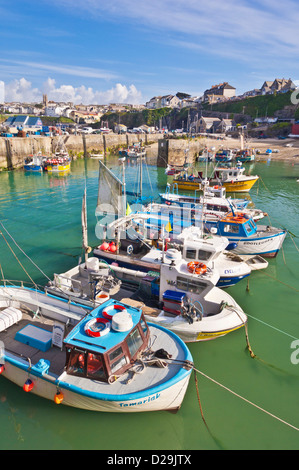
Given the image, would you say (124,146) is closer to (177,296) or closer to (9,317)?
(177,296)

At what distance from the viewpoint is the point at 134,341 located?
10.0 meters

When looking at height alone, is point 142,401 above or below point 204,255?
below

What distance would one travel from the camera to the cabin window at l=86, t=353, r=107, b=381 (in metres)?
9.21

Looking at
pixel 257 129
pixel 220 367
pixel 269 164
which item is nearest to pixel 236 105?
pixel 257 129

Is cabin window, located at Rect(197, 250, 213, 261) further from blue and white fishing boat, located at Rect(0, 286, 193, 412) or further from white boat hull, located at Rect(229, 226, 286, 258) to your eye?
white boat hull, located at Rect(229, 226, 286, 258)

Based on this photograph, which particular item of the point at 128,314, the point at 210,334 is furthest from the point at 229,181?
the point at 128,314

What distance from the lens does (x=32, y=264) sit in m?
20.7

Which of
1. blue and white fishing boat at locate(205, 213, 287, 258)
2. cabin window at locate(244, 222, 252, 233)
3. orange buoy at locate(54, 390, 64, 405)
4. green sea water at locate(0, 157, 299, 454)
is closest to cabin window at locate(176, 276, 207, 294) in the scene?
green sea water at locate(0, 157, 299, 454)

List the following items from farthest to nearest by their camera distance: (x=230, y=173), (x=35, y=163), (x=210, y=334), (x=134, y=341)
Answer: (x=35, y=163)
(x=230, y=173)
(x=210, y=334)
(x=134, y=341)

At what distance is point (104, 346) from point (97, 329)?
803 mm

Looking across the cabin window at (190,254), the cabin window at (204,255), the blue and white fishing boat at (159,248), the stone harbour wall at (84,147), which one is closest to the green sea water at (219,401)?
the blue and white fishing boat at (159,248)

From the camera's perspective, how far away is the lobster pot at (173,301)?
13680mm

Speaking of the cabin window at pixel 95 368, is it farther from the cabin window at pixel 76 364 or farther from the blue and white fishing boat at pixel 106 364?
the cabin window at pixel 76 364
